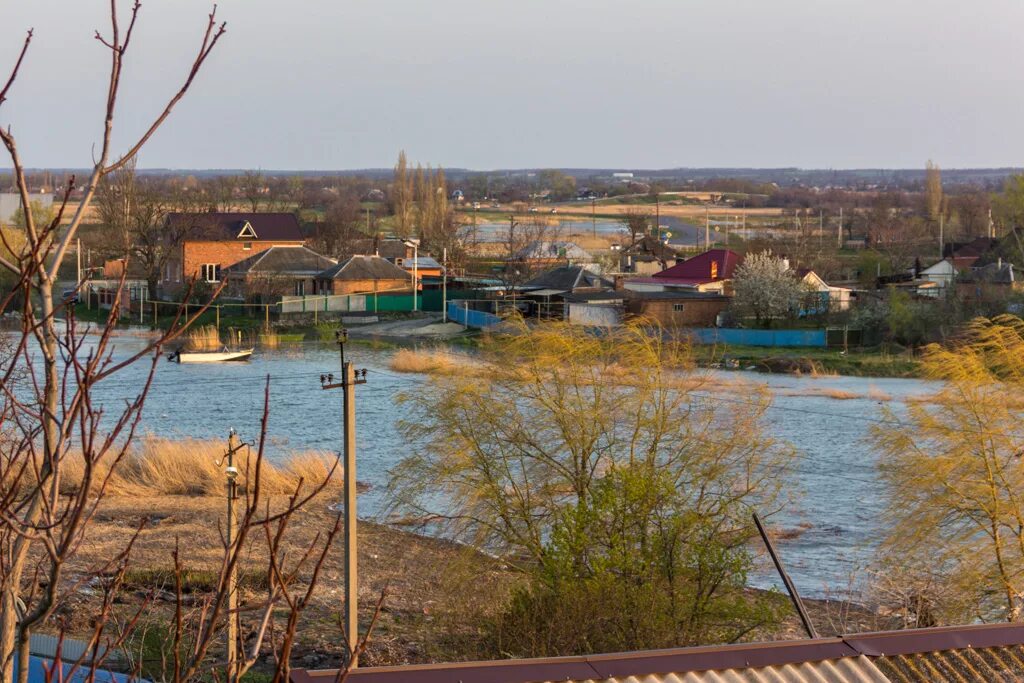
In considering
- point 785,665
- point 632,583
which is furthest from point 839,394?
point 785,665

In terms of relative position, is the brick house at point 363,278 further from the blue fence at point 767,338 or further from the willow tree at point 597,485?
the willow tree at point 597,485

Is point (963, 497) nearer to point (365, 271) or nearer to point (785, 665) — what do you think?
point (785, 665)

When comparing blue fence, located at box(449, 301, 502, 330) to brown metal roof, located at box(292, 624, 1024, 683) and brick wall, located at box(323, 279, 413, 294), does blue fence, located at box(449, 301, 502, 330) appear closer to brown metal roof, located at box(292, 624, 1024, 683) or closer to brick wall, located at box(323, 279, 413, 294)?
brick wall, located at box(323, 279, 413, 294)

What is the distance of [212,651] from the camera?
10469 mm

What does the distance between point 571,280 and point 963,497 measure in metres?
31.1

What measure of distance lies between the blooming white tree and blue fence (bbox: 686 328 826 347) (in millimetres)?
2054

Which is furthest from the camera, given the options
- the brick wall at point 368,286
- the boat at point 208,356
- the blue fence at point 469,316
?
the brick wall at point 368,286

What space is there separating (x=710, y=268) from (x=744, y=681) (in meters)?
38.4

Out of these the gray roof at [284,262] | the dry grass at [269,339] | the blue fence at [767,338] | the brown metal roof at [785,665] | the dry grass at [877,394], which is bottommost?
the dry grass at [269,339]

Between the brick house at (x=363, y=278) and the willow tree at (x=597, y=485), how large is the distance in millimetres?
30095

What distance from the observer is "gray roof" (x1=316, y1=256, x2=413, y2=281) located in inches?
1740

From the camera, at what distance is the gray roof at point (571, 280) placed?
42.3m

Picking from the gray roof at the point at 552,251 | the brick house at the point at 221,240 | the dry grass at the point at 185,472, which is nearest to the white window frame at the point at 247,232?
the brick house at the point at 221,240

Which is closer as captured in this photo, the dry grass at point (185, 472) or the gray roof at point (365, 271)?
the dry grass at point (185, 472)
